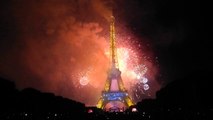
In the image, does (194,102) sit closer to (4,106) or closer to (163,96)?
(163,96)

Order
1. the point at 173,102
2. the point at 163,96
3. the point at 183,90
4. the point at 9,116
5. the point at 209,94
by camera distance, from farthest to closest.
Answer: the point at 163,96
the point at 173,102
the point at 183,90
the point at 209,94
the point at 9,116

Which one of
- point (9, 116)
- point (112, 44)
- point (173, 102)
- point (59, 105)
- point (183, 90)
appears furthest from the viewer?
point (112, 44)

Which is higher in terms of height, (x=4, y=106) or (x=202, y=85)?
(x=202, y=85)

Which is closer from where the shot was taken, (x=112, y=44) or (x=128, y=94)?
(x=112, y=44)

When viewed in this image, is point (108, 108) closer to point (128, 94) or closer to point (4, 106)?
point (128, 94)

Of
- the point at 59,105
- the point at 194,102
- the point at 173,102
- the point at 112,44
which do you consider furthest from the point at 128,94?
the point at 194,102

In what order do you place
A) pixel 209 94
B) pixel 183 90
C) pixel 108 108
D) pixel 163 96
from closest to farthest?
pixel 209 94
pixel 183 90
pixel 163 96
pixel 108 108

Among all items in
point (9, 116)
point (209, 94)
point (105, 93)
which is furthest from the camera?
point (105, 93)

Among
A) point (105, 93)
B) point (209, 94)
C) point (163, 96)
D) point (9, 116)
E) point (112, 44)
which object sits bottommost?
point (9, 116)

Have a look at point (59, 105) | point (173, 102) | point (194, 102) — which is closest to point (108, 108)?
point (59, 105)
